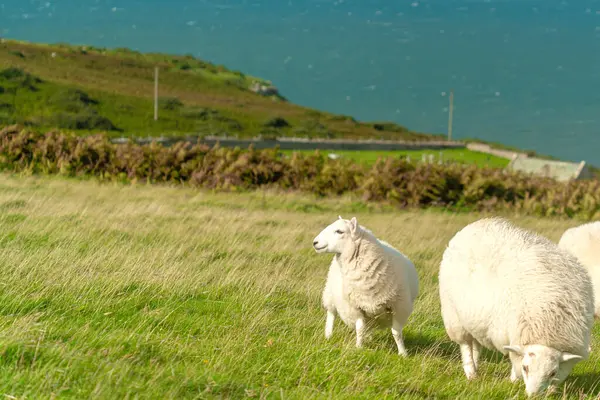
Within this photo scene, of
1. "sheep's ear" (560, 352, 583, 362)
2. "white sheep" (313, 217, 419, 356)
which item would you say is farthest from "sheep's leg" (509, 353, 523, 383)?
"white sheep" (313, 217, 419, 356)

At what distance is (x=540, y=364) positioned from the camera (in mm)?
5660

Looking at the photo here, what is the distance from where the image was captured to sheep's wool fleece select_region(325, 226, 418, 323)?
23.9 ft

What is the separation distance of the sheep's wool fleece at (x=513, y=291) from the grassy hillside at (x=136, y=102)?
151ft

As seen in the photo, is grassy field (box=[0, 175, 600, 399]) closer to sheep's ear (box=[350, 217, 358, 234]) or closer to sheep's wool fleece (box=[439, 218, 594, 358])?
sheep's wool fleece (box=[439, 218, 594, 358])

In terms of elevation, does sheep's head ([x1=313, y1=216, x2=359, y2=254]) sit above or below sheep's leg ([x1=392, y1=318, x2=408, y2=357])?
above

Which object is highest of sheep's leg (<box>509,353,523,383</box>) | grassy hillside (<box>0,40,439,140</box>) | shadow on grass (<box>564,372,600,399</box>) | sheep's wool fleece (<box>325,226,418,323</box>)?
grassy hillside (<box>0,40,439,140</box>)

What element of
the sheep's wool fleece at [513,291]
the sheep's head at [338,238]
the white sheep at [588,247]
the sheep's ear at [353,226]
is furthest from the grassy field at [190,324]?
the white sheep at [588,247]

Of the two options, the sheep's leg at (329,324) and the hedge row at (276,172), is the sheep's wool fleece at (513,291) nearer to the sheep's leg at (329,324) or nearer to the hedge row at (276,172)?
the sheep's leg at (329,324)

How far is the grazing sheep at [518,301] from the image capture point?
19.0 feet

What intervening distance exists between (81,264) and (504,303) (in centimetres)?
541

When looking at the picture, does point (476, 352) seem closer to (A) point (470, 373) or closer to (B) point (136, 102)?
(A) point (470, 373)

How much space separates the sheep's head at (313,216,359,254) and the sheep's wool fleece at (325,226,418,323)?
79 millimetres

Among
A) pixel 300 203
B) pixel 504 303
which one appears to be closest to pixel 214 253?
pixel 504 303

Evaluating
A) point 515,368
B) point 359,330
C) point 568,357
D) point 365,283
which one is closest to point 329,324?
point 359,330
